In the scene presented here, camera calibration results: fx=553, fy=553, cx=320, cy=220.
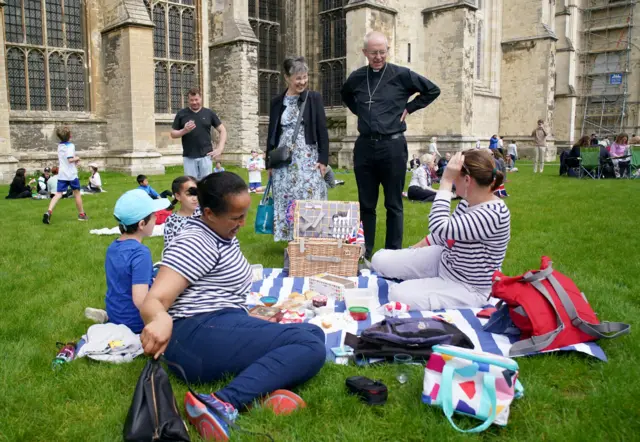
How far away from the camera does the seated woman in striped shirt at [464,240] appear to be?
3.86 meters

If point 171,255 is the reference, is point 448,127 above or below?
above

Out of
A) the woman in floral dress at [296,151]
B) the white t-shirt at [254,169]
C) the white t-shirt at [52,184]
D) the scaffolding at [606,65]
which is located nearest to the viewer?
the woman in floral dress at [296,151]

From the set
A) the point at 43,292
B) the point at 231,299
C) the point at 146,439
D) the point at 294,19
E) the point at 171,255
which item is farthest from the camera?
the point at 294,19

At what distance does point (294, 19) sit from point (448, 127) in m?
8.17

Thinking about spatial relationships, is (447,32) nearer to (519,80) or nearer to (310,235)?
(519,80)

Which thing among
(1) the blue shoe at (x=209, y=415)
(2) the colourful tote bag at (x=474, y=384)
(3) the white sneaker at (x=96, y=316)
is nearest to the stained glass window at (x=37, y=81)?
(3) the white sneaker at (x=96, y=316)

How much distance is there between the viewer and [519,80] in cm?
2789

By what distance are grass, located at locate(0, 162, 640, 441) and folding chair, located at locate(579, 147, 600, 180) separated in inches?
408

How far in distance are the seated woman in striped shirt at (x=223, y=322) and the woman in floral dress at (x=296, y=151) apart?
3.15 m

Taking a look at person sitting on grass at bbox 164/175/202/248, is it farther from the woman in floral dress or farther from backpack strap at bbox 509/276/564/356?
backpack strap at bbox 509/276/564/356

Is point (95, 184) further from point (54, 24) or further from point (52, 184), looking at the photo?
point (54, 24)

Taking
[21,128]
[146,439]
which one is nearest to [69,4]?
[21,128]

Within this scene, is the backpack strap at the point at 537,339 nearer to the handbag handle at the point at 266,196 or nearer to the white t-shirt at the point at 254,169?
the handbag handle at the point at 266,196

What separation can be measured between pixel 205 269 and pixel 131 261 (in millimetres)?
828
